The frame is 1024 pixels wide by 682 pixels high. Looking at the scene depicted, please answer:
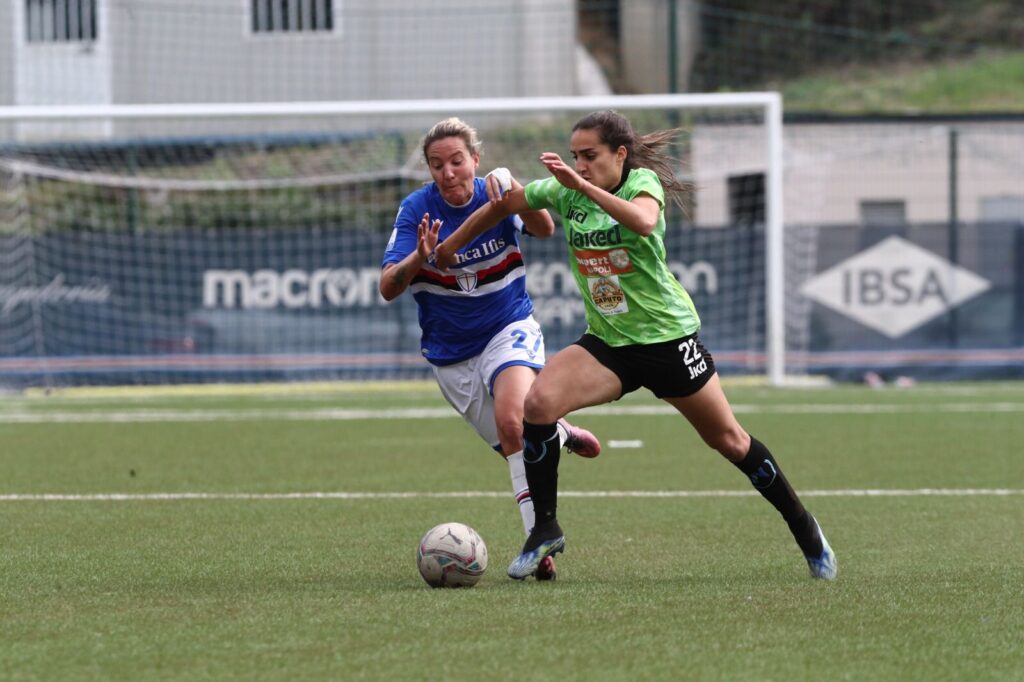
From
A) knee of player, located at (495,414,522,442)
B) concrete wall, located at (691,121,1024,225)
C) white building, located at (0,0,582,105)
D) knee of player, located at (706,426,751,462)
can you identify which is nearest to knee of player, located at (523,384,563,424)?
knee of player, located at (495,414,522,442)

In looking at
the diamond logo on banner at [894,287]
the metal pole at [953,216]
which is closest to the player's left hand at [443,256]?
the diamond logo on banner at [894,287]

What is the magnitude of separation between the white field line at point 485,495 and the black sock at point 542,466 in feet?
8.82

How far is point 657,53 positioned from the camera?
27984 millimetres

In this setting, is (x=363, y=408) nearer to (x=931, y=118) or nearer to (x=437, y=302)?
(x=437, y=302)

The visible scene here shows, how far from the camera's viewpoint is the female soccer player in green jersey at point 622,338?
575 cm

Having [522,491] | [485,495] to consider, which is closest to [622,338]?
[522,491]

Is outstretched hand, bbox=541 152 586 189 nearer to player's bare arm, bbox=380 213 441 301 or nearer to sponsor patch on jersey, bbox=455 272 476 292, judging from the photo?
player's bare arm, bbox=380 213 441 301

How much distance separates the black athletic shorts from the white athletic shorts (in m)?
0.77

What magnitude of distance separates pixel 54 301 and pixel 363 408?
557cm

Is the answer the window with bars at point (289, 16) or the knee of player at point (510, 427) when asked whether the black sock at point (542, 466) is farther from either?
the window with bars at point (289, 16)

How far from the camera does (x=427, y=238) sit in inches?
239

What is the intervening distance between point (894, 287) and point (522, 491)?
13.7 metres

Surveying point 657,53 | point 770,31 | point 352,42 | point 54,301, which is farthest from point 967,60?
point 54,301

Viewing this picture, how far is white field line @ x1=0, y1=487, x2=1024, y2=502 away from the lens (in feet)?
28.3
